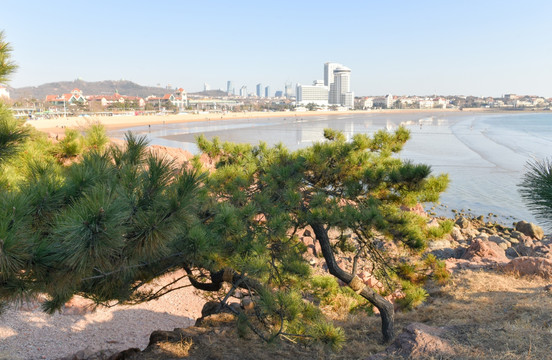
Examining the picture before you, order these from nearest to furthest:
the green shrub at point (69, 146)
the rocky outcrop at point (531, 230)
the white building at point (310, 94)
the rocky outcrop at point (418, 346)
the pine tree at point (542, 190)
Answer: the pine tree at point (542, 190) < the rocky outcrop at point (418, 346) < the green shrub at point (69, 146) < the rocky outcrop at point (531, 230) < the white building at point (310, 94)

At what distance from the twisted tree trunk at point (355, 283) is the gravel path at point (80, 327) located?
362cm

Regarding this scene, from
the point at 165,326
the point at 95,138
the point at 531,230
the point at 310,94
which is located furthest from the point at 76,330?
the point at 310,94

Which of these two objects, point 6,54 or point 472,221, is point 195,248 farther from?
point 472,221

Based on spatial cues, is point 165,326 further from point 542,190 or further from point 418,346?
point 542,190

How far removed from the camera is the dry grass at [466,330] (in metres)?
4.72

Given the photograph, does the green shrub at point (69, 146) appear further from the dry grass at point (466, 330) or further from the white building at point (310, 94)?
the white building at point (310, 94)

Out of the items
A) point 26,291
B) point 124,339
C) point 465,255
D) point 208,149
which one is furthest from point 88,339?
point 465,255

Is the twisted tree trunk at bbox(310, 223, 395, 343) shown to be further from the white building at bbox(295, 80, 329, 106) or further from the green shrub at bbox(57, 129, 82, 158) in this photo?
the white building at bbox(295, 80, 329, 106)

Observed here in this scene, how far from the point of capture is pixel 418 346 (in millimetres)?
4637

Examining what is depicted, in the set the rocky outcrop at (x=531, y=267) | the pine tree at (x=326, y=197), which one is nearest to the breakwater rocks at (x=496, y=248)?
the rocky outcrop at (x=531, y=267)

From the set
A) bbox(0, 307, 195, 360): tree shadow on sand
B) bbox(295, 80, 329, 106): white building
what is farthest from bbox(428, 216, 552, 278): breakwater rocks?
bbox(295, 80, 329, 106): white building

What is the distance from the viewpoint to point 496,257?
1084cm

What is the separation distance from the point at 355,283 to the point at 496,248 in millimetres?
7724

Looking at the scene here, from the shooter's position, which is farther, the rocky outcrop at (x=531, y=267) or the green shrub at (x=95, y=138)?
the rocky outcrop at (x=531, y=267)
